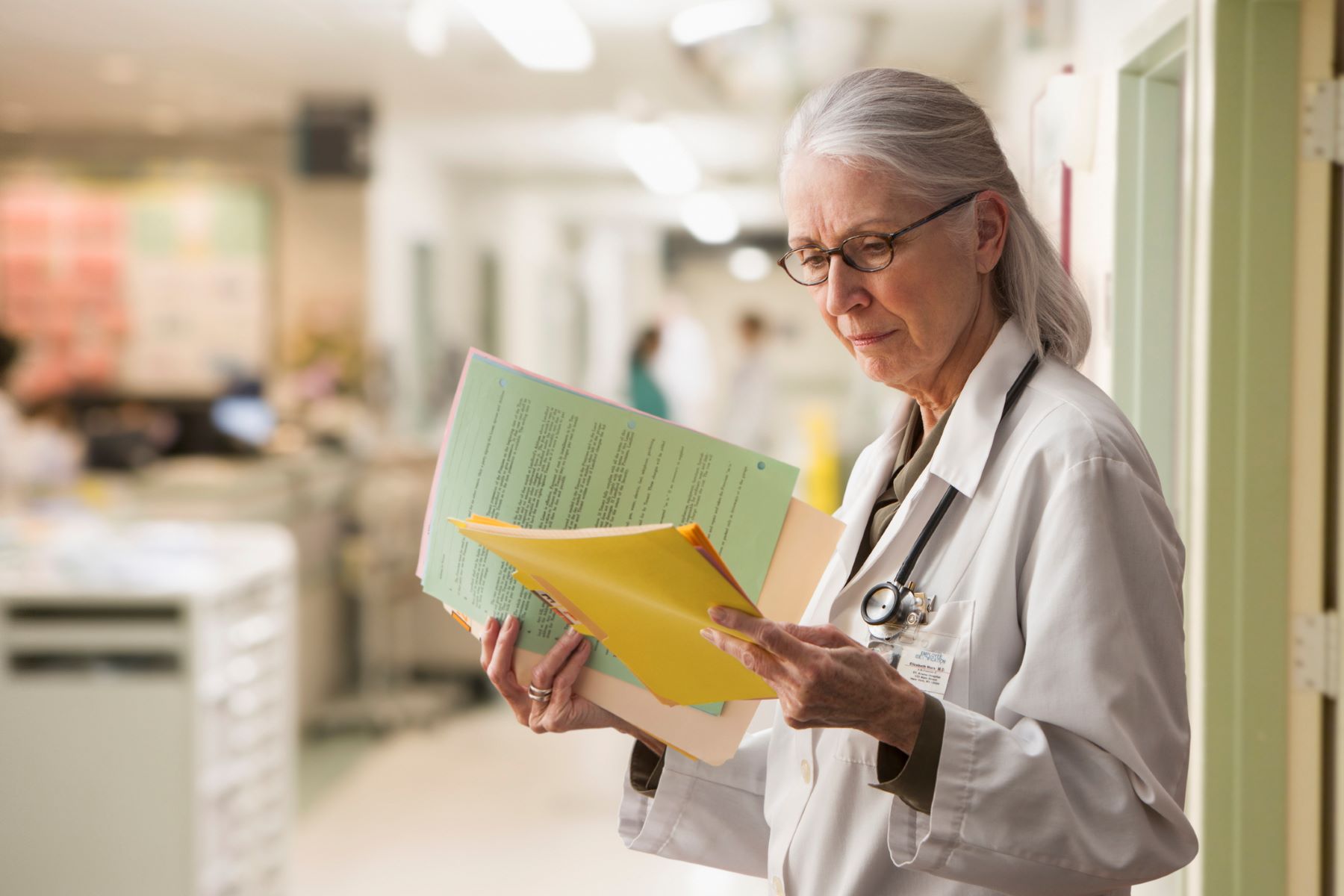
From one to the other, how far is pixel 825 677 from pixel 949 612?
22cm

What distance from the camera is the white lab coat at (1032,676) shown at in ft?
3.22

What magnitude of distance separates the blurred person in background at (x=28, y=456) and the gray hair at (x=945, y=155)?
13.9ft

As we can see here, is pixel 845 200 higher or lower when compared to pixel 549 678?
higher

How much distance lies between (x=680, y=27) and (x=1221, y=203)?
3752mm

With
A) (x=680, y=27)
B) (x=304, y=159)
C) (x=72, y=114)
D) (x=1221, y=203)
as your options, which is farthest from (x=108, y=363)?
(x=1221, y=203)

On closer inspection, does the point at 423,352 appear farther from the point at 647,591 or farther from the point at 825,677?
the point at 825,677

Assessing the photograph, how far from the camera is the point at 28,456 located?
5172 mm

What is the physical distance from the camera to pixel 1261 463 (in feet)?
5.82

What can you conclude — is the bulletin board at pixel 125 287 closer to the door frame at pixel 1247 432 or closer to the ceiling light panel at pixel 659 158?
the ceiling light panel at pixel 659 158

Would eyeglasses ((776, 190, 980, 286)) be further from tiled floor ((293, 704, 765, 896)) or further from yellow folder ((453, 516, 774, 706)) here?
tiled floor ((293, 704, 765, 896))

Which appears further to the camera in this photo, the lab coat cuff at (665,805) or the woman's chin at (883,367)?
the lab coat cuff at (665,805)

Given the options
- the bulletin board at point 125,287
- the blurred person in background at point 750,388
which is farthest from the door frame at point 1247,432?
the blurred person in background at point 750,388

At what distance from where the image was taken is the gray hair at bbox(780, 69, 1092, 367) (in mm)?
1152

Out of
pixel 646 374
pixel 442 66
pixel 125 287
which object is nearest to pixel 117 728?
pixel 442 66
